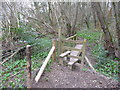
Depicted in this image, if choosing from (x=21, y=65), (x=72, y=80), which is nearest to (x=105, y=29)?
(x=72, y=80)

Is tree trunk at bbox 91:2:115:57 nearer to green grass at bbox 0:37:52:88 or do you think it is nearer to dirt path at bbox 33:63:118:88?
dirt path at bbox 33:63:118:88

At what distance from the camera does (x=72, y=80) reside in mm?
3404

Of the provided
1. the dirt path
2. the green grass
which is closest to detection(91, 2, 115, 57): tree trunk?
the dirt path

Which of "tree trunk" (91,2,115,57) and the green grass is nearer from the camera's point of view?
the green grass

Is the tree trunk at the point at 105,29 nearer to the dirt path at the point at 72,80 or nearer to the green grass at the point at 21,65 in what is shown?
the dirt path at the point at 72,80

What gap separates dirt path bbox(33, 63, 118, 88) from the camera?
3.12m

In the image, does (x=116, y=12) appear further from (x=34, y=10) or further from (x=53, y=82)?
(x=34, y=10)

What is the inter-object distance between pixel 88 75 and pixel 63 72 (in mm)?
943

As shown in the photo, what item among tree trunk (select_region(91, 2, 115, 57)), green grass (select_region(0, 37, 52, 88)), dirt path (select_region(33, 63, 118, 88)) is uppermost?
tree trunk (select_region(91, 2, 115, 57))

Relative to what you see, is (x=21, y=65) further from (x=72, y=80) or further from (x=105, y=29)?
(x=105, y=29)

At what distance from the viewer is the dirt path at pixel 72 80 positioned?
3.12 m

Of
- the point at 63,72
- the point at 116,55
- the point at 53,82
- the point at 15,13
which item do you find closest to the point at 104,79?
the point at 63,72

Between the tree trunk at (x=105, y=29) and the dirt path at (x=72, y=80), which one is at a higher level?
the tree trunk at (x=105, y=29)

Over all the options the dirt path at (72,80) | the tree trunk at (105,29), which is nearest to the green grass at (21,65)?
the dirt path at (72,80)
